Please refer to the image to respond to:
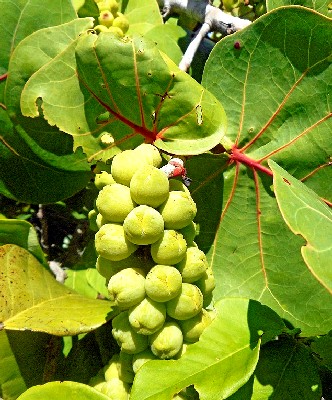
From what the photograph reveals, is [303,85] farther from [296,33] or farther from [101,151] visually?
[101,151]

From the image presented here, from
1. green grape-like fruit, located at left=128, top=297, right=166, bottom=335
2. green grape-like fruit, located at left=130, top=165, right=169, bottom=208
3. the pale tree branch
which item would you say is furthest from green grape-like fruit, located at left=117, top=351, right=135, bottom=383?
the pale tree branch

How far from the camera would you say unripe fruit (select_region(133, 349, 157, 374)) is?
3.86 ft

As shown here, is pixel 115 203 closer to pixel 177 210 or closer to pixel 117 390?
pixel 177 210

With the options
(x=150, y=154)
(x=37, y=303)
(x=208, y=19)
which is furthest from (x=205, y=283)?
(x=208, y=19)

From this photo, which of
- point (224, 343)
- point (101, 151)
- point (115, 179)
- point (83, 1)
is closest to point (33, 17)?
point (83, 1)

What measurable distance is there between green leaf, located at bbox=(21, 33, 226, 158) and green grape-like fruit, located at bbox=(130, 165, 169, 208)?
0.20 metres

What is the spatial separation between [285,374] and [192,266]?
16.1 inches

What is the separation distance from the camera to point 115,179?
120 centimetres

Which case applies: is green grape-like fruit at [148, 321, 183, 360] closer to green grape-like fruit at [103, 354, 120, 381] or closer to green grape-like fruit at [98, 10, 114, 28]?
green grape-like fruit at [103, 354, 120, 381]

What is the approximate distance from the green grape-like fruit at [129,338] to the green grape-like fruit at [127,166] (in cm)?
30

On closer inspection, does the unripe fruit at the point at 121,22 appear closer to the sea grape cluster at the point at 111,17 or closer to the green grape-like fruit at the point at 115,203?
the sea grape cluster at the point at 111,17

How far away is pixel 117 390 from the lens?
1.22m

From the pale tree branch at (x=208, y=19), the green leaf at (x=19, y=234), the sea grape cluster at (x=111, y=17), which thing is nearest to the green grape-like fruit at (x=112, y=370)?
the green leaf at (x=19, y=234)

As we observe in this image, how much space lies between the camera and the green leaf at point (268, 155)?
4.46 feet
